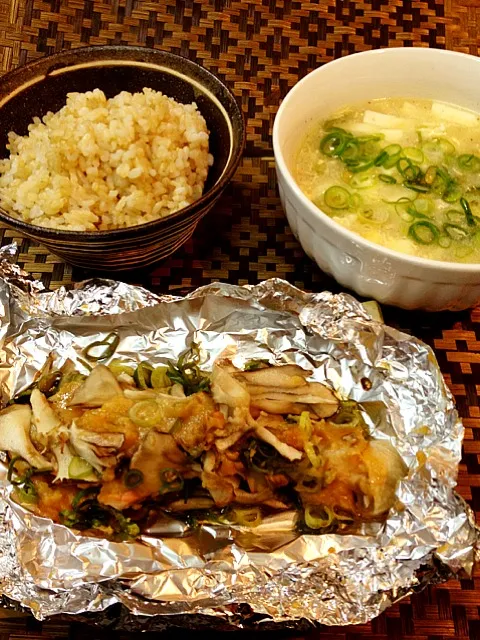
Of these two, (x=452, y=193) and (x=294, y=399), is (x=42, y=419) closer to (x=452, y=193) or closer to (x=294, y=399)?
(x=294, y=399)

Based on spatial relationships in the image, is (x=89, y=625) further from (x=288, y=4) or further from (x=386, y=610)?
(x=288, y=4)

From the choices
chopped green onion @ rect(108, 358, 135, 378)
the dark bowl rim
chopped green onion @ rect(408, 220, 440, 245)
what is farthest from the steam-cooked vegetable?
chopped green onion @ rect(408, 220, 440, 245)

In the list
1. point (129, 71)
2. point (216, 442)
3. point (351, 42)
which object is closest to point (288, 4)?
point (351, 42)

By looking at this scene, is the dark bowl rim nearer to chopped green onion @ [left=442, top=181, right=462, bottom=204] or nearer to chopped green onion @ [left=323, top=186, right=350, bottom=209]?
chopped green onion @ [left=323, top=186, right=350, bottom=209]

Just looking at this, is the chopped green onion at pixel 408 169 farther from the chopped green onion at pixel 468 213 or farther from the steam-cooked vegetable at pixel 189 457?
the steam-cooked vegetable at pixel 189 457

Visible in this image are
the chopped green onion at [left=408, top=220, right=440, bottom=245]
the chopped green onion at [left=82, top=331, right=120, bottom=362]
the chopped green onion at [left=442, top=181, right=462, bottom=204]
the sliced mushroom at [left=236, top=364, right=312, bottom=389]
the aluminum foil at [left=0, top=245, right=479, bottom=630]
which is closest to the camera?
the aluminum foil at [left=0, top=245, right=479, bottom=630]

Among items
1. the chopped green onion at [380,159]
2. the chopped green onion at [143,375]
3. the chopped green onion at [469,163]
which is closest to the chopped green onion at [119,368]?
the chopped green onion at [143,375]

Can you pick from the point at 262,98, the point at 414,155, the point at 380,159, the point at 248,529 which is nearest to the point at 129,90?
the point at 262,98
